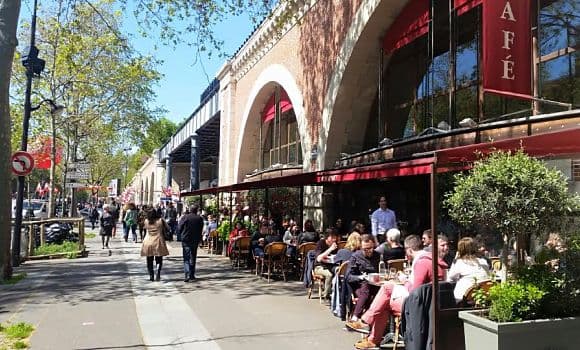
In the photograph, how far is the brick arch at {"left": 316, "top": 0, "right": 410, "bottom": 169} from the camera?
1334cm

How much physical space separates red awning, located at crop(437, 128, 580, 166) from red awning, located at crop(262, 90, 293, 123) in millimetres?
14867

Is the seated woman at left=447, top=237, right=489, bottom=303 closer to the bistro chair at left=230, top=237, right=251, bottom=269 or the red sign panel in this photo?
the red sign panel

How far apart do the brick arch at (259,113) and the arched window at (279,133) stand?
0.48 m

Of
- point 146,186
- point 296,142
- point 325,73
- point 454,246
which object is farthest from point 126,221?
point 146,186

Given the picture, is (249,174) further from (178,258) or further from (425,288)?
(425,288)

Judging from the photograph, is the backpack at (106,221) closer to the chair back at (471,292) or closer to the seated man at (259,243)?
the seated man at (259,243)

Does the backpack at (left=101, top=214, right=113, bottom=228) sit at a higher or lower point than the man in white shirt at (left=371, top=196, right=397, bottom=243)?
lower

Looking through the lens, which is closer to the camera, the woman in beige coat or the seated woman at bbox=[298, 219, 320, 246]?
the woman in beige coat

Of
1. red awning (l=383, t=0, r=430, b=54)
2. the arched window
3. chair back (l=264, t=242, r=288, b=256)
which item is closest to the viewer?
chair back (l=264, t=242, r=288, b=256)

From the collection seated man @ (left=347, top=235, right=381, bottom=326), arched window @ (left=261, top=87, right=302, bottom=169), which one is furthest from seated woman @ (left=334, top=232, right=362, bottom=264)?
arched window @ (left=261, top=87, right=302, bottom=169)

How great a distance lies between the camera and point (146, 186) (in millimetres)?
75688

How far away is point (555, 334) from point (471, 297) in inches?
40.2

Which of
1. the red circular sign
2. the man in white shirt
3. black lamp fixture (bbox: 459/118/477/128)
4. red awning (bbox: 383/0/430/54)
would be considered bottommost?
the man in white shirt

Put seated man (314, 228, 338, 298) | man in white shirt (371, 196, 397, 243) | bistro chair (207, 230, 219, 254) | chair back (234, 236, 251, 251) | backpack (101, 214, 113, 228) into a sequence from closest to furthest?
seated man (314, 228, 338, 298) → man in white shirt (371, 196, 397, 243) → chair back (234, 236, 251, 251) → bistro chair (207, 230, 219, 254) → backpack (101, 214, 113, 228)
